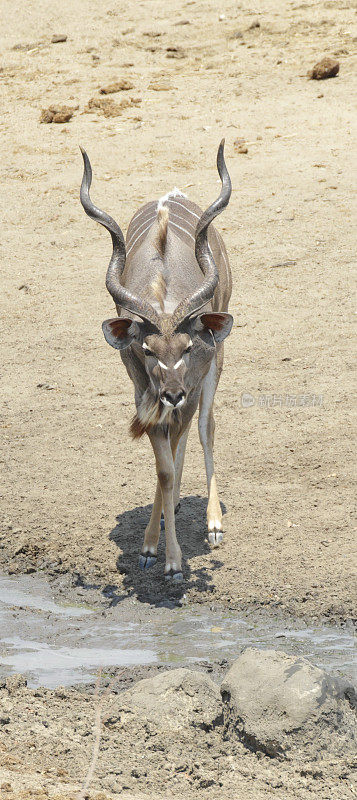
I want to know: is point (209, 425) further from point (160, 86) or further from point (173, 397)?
point (160, 86)

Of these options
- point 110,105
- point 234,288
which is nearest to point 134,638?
point 234,288

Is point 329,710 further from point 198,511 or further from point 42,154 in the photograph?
point 42,154

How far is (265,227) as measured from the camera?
36.0 ft

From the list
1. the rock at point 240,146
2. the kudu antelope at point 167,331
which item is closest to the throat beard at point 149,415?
the kudu antelope at point 167,331

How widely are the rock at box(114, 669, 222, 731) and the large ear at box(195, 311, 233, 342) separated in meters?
2.00

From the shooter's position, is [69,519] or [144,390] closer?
[144,390]

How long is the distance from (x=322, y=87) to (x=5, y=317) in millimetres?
5543

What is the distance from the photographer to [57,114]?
43.4ft

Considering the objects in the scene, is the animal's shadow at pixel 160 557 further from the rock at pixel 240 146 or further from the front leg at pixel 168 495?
the rock at pixel 240 146

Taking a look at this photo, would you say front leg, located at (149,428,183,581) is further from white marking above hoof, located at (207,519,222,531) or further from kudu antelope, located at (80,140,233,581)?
white marking above hoof, located at (207,519,222,531)

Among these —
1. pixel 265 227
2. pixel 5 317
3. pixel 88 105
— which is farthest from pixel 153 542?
pixel 88 105

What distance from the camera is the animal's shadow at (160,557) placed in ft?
19.7

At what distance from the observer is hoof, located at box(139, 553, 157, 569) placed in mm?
6277

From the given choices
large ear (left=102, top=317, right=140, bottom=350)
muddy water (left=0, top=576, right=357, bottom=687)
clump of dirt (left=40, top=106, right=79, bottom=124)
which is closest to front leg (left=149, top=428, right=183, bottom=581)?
muddy water (left=0, top=576, right=357, bottom=687)
